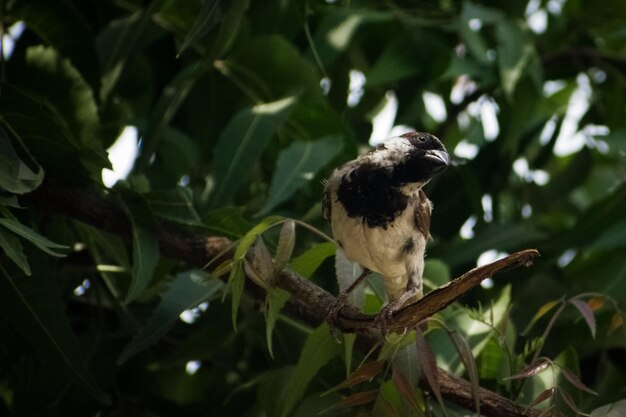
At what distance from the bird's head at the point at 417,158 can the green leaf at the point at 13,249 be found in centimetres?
143

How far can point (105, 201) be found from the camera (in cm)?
408

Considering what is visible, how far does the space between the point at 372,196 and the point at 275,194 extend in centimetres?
60

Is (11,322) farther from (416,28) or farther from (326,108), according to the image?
(416,28)

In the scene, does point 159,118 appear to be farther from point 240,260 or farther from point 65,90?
point 240,260

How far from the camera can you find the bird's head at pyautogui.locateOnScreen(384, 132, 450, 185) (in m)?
3.94

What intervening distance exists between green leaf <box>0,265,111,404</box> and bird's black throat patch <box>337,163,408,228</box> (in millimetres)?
1110

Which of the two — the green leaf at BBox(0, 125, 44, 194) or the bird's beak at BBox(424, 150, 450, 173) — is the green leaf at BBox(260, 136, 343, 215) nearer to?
the bird's beak at BBox(424, 150, 450, 173)

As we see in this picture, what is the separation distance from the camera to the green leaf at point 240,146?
457cm

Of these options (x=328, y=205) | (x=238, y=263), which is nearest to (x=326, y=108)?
(x=328, y=205)

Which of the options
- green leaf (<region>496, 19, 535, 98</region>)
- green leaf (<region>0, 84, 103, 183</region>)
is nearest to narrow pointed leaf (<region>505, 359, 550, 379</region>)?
green leaf (<region>0, 84, 103, 183</region>)

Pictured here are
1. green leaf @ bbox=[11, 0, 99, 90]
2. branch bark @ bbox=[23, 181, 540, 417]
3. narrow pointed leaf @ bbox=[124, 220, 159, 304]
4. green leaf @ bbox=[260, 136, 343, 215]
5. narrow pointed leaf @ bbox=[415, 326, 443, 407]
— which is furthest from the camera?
green leaf @ bbox=[11, 0, 99, 90]

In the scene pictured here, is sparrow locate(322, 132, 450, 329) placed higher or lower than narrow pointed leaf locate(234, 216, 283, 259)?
lower

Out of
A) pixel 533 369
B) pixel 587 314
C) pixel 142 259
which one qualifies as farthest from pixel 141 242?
pixel 587 314

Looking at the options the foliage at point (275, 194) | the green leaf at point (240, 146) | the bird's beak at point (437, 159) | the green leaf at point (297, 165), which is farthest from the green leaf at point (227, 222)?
the bird's beak at point (437, 159)
